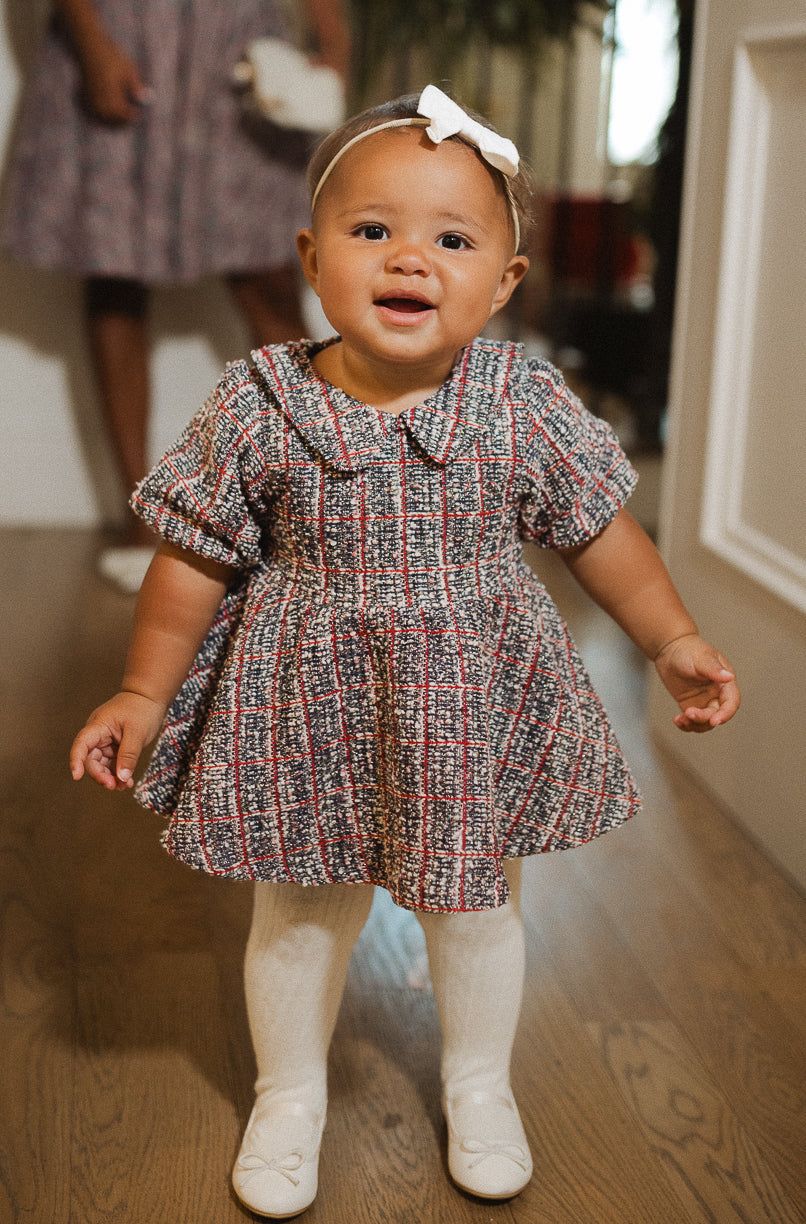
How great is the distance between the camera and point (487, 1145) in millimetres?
841

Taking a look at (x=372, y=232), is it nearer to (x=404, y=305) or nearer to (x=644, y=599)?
(x=404, y=305)

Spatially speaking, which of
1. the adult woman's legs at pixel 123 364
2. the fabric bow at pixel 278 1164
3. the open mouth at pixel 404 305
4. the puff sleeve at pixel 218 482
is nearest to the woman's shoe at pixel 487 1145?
the fabric bow at pixel 278 1164

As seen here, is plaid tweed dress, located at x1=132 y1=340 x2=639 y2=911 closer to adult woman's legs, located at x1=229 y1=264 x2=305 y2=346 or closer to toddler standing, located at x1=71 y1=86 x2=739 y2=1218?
toddler standing, located at x1=71 y1=86 x2=739 y2=1218

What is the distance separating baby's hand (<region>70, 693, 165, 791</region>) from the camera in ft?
2.49

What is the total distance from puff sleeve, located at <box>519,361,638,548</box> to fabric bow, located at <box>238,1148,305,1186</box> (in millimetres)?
433

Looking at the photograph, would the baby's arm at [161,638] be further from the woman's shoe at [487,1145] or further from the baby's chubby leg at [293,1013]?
the woman's shoe at [487,1145]

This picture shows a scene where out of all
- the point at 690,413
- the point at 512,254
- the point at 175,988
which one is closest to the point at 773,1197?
the point at 175,988

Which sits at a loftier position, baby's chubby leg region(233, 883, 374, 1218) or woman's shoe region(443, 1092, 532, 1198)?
baby's chubby leg region(233, 883, 374, 1218)

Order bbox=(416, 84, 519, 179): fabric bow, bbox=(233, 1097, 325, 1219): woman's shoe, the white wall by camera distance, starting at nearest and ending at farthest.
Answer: bbox=(416, 84, 519, 179): fabric bow < bbox=(233, 1097, 325, 1219): woman's shoe < the white wall

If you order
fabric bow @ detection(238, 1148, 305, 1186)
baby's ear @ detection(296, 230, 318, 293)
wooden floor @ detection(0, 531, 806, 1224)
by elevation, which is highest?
baby's ear @ detection(296, 230, 318, 293)

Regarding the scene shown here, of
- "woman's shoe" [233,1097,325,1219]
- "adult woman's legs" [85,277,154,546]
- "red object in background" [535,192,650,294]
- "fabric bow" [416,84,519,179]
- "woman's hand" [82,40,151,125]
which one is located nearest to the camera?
"fabric bow" [416,84,519,179]

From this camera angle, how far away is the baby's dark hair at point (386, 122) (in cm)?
73

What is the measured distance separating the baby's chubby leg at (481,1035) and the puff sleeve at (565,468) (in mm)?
235

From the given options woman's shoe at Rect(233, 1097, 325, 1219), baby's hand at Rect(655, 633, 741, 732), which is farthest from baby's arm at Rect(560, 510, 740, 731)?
woman's shoe at Rect(233, 1097, 325, 1219)
